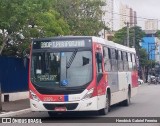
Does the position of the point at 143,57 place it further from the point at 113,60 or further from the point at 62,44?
the point at 62,44

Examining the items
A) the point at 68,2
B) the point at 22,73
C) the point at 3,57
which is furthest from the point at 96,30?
the point at 3,57

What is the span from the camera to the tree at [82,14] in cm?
3394

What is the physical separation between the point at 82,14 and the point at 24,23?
15546mm

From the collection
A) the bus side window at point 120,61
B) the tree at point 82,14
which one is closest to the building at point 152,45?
the tree at point 82,14

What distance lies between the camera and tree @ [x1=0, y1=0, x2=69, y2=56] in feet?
61.4

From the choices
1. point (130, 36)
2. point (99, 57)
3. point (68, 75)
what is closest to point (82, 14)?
point (99, 57)

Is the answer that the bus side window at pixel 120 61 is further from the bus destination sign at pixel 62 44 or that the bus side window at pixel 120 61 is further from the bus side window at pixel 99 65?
the bus destination sign at pixel 62 44

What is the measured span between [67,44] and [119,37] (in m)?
69.7

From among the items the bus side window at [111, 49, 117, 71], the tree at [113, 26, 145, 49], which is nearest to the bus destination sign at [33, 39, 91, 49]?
the bus side window at [111, 49, 117, 71]

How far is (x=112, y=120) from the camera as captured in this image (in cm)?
1661

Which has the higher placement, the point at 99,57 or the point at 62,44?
the point at 62,44

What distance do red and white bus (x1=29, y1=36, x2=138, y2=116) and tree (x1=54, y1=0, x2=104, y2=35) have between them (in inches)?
626

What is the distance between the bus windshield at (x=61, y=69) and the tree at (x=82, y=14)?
53.5 ft

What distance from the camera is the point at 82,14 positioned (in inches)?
1403
